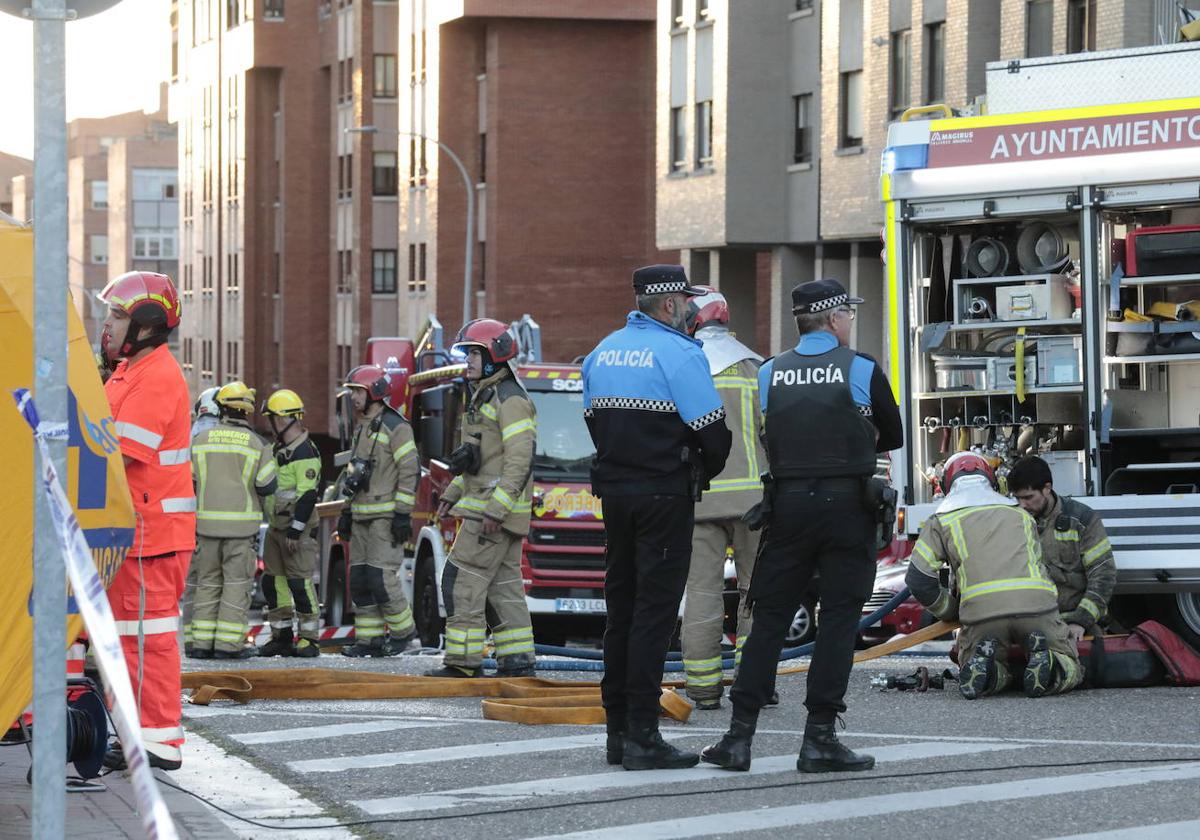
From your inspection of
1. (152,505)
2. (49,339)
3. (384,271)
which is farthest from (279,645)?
(384,271)

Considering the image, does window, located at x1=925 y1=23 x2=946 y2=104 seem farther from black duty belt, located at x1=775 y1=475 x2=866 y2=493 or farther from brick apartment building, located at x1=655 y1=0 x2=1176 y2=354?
black duty belt, located at x1=775 y1=475 x2=866 y2=493

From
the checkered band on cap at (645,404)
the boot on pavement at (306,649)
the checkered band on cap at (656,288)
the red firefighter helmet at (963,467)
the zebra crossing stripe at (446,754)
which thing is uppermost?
the checkered band on cap at (656,288)

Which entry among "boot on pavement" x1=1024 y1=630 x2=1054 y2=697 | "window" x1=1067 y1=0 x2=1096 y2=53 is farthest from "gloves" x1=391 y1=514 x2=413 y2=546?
"window" x1=1067 y1=0 x2=1096 y2=53

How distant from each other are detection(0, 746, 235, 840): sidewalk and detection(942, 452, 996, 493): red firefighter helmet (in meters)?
4.79

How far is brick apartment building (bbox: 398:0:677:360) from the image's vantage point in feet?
175

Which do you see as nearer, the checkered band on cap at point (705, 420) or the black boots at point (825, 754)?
the black boots at point (825, 754)

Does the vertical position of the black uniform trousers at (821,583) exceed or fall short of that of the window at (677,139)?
it falls short

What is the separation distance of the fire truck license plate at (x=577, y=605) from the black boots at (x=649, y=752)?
8.13m

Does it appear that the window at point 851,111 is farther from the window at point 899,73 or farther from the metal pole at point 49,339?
the metal pole at point 49,339

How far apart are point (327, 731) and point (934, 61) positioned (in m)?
27.4

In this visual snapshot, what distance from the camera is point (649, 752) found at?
8383 millimetres

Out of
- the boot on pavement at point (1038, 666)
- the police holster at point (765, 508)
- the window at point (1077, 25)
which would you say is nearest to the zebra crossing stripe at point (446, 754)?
the police holster at point (765, 508)

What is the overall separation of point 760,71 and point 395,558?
89.7 feet

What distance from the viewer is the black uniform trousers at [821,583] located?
835 cm
